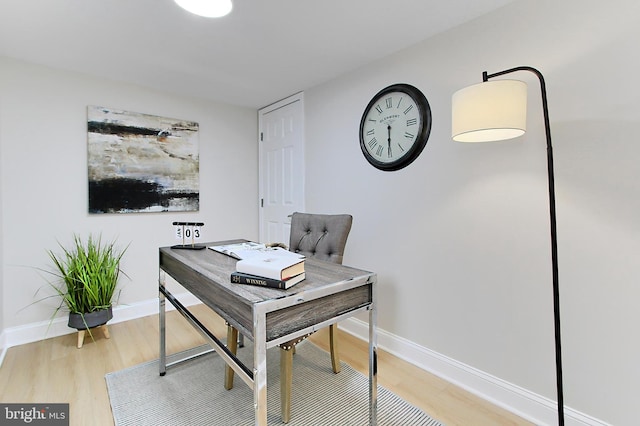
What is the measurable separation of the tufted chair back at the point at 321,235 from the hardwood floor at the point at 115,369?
0.82 m

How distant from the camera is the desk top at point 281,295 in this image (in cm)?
99

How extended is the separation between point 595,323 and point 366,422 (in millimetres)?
1209

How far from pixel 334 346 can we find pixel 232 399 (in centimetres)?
67

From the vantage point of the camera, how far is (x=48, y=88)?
242 centimetres

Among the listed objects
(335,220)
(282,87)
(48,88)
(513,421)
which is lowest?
(513,421)

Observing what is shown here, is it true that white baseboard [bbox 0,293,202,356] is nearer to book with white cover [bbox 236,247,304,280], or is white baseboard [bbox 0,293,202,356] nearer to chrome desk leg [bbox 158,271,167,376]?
chrome desk leg [bbox 158,271,167,376]

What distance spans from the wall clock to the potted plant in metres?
2.37

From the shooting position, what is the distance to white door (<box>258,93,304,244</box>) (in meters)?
3.09

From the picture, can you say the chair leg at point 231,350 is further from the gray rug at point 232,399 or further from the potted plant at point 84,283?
the potted plant at point 84,283

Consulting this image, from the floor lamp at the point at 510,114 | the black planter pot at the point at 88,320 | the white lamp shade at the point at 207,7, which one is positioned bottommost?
the black planter pot at the point at 88,320

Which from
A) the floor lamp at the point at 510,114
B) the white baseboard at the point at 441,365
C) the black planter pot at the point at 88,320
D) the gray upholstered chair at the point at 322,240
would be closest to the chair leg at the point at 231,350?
the gray upholstered chair at the point at 322,240

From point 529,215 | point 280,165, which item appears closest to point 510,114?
point 529,215

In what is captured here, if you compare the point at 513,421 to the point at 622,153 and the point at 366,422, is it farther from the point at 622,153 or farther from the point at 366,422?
the point at 622,153

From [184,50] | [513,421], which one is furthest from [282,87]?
[513,421]
